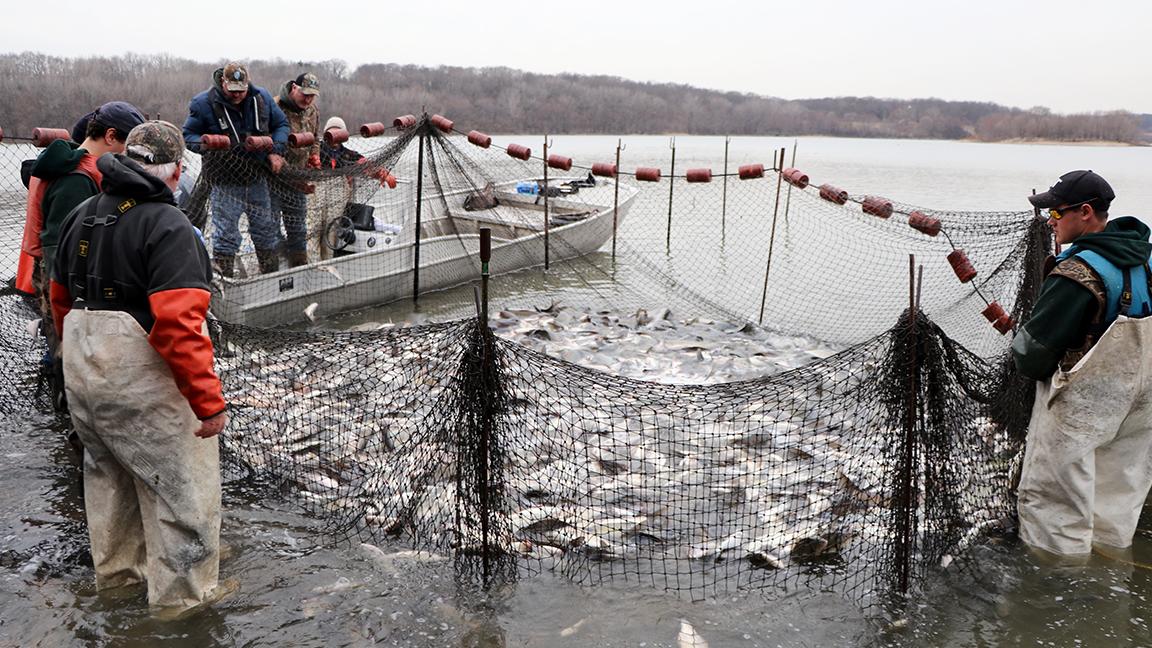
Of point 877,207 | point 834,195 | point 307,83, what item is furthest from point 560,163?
point 877,207

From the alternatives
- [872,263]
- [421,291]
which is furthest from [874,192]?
[421,291]

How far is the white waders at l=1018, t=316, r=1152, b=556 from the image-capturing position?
4.34m

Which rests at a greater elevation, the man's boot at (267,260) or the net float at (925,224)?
the net float at (925,224)

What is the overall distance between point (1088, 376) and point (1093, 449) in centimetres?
42

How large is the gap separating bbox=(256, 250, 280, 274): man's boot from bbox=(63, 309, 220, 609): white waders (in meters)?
6.28

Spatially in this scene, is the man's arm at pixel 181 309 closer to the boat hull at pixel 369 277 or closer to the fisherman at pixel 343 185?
the boat hull at pixel 369 277

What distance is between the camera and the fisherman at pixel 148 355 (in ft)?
11.6

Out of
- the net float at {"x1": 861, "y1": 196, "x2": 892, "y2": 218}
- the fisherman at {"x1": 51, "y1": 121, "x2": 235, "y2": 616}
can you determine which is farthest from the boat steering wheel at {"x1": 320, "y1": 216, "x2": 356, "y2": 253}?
the fisherman at {"x1": 51, "y1": 121, "x2": 235, "y2": 616}

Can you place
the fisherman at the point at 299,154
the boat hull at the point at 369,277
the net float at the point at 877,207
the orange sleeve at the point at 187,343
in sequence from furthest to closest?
the fisherman at the point at 299,154, the boat hull at the point at 369,277, the net float at the point at 877,207, the orange sleeve at the point at 187,343

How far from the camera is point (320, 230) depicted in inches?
438

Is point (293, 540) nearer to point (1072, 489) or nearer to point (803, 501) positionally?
point (803, 501)

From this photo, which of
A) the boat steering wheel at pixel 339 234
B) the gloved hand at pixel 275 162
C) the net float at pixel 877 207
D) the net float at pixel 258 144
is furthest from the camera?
the boat steering wheel at pixel 339 234

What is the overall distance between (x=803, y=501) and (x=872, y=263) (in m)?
13.4

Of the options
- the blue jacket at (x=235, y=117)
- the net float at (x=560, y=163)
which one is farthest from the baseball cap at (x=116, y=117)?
the net float at (x=560, y=163)
